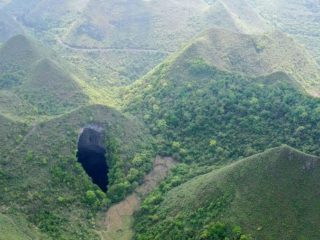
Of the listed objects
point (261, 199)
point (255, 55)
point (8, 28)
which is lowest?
point (8, 28)

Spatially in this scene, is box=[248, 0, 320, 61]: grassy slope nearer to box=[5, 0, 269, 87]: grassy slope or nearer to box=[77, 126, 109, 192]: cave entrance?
box=[5, 0, 269, 87]: grassy slope

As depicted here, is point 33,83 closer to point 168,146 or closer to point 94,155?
point 94,155

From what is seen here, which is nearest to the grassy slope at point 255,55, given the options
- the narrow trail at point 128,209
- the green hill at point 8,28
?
the narrow trail at point 128,209

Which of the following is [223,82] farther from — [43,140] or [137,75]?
[137,75]

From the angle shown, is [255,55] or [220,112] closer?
[220,112]

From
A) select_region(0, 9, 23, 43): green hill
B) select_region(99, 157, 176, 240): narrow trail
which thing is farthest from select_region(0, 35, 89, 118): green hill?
select_region(0, 9, 23, 43): green hill

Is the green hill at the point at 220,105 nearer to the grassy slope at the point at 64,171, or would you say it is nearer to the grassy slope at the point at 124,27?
the grassy slope at the point at 64,171

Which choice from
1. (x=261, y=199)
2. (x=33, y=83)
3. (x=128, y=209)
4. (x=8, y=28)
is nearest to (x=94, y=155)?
(x=128, y=209)
